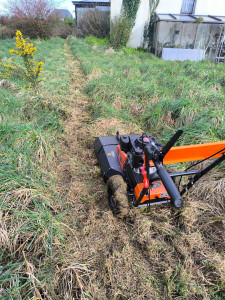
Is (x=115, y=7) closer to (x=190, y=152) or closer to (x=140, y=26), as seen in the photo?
(x=140, y=26)

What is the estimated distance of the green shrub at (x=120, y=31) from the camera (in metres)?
13.3

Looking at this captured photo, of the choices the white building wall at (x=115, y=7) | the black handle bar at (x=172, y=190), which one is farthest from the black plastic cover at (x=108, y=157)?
the white building wall at (x=115, y=7)

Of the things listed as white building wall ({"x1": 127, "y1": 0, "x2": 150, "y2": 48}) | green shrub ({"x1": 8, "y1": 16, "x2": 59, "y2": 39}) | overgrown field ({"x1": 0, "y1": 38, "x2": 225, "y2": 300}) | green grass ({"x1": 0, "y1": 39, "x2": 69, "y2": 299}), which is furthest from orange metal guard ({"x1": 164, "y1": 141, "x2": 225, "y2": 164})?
green shrub ({"x1": 8, "y1": 16, "x2": 59, "y2": 39})

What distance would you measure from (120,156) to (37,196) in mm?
1063

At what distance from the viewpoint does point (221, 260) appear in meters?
1.73

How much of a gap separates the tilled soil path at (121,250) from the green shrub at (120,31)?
14.2 meters

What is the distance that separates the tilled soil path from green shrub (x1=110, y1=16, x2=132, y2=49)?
557 inches

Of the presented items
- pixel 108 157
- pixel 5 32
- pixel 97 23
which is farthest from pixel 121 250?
pixel 97 23

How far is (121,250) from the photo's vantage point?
5.93 feet

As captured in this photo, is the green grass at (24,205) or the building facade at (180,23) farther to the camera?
the building facade at (180,23)

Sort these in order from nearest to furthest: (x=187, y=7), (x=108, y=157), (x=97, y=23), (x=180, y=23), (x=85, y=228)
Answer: (x=85, y=228) → (x=108, y=157) → (x=180, y=23) → (x=187, y=7) → (x=97, y=23)

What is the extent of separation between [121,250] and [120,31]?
15.2 m

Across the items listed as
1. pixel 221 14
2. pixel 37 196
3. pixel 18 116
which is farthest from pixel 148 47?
pixel 37 196

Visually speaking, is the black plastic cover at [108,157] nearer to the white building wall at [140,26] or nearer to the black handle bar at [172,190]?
the black handle bar at [172,190]
